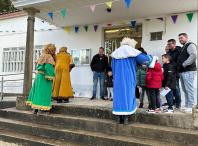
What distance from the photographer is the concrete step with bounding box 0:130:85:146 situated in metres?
3.43

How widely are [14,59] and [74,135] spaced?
6.37 metres

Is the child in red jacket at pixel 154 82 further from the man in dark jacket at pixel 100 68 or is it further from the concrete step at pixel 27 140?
the man in dark jacket at pixel 100 68

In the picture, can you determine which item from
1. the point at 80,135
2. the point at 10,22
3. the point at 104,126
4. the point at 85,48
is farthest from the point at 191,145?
the point at 10,22

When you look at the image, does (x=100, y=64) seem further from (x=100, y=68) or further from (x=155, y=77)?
(x=155, y=77)

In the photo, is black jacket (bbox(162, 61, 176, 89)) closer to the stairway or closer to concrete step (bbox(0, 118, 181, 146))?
the stairway

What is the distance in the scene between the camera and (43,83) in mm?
4211

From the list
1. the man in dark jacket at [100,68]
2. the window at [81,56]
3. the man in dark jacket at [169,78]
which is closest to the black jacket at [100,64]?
the man in dark jacket at [100,68]

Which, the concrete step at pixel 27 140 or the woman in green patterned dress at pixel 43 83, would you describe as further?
the woman in green patterned dress at pixel 43 83

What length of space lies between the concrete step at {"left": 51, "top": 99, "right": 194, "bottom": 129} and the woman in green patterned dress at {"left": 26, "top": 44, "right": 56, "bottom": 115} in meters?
0.40

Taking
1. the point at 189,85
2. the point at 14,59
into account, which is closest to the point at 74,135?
the point at 189,85

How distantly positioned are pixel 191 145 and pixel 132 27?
4685mm

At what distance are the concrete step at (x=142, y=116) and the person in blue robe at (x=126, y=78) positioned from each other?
34cm

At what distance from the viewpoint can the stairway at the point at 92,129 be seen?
9.91ft

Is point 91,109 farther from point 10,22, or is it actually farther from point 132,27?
point 10,22
